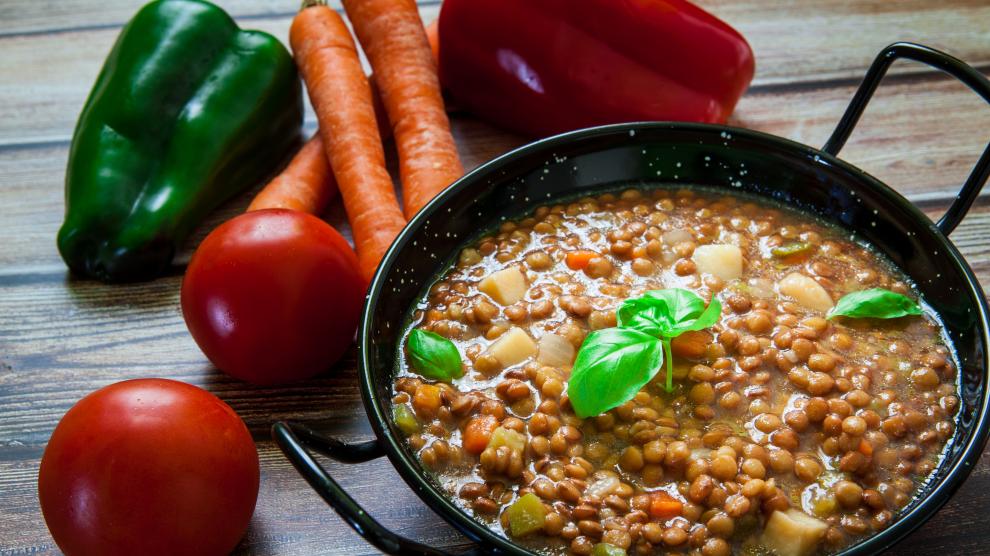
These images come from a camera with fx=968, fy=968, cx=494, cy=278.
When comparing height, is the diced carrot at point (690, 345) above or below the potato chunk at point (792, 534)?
above

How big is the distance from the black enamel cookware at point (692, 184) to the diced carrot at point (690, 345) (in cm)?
53

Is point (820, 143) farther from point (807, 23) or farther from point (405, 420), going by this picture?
point (405, 420)

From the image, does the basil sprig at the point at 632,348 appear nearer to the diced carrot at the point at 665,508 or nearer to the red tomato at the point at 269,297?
the diced carrot at the point at 665,508

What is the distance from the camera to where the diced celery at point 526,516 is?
6.18 ft

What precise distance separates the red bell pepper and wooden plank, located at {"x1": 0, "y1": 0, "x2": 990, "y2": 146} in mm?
427

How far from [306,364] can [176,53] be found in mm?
1219

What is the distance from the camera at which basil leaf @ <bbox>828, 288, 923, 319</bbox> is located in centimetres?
223

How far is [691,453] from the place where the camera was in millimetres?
2006

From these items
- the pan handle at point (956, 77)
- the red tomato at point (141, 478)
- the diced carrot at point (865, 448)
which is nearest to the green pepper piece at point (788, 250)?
the pan handle at point (956, 77)

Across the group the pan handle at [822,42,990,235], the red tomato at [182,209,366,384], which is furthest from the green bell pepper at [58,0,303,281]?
the pan handle at [822,42,990,235]

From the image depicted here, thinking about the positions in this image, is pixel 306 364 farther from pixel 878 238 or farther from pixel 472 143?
pixel 878 238

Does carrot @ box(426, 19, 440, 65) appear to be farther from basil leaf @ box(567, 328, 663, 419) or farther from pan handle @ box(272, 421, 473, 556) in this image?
pan handle @ box(272, 421, 473, 556)

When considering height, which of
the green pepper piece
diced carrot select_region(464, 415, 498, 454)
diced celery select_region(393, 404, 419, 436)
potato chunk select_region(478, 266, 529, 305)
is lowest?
diced celery select_region(393, 404, 419, 436)

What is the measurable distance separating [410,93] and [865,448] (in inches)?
70.1
